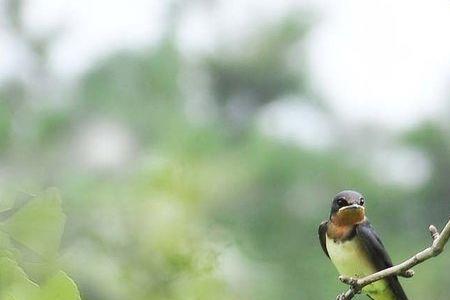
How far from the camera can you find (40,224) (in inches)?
17.0

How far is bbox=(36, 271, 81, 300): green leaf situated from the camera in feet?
1.32

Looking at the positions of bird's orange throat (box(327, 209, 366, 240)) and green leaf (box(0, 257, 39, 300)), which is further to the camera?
bird's orange throat (box(327, 209, 366, 240))

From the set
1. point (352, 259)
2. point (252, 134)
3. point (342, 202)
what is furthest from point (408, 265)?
point (252, 134)

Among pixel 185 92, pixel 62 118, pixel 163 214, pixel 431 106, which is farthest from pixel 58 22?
pixel 163 214

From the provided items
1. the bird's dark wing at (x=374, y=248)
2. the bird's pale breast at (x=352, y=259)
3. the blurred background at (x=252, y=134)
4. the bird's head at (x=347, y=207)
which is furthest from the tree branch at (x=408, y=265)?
the blurred background at (x=252, y=134)

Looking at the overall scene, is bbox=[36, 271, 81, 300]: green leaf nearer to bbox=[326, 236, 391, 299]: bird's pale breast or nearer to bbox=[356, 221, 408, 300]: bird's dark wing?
bbox=[326, 236, 391, 299]: bird's pale breast

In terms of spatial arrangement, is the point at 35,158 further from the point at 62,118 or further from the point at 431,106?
the point at 431,106

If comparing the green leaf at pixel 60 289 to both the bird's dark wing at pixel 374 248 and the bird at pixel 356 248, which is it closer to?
the bird at pixel 356 248

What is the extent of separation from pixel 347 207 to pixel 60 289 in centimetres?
20

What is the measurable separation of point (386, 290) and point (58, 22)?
266 inches

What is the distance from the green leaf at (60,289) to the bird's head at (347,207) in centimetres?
15

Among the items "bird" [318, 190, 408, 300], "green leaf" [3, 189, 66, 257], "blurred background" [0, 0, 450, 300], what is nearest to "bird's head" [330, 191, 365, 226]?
"bird" [318, 190, 408, 300]

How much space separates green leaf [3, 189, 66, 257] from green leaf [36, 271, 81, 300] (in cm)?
2

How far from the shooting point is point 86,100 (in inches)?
323
